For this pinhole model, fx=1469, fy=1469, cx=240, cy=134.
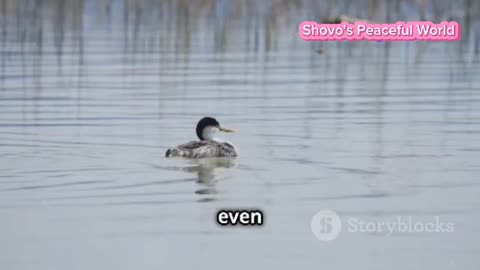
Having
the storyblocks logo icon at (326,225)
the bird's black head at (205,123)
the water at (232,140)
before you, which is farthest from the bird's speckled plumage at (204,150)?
the storyblocks logo icon at (326,225)

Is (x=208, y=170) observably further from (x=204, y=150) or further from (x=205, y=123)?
A: (x=205, y=123)

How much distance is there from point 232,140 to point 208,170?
163 centimetres

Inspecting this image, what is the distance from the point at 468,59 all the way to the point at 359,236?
10.9 meters

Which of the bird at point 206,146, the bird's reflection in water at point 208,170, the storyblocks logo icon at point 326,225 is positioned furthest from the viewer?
the bird at point 206,146

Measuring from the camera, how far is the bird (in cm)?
1311

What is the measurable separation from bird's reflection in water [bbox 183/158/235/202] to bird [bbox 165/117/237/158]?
0.07m

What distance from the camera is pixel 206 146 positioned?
44.1 ft

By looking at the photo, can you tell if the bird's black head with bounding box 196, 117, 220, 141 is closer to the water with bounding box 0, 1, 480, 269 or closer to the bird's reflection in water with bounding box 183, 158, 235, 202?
the water with bounding box 0, 1, 480, 269

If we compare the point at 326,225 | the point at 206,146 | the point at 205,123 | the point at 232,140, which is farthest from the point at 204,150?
the point at 326,225

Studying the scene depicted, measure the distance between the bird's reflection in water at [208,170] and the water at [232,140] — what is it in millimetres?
25

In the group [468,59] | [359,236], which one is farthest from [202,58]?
[359,236]

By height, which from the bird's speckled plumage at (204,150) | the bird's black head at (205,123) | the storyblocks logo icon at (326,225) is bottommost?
the storyblocks logo icon at (326,225)

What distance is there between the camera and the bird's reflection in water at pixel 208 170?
37.8ft
